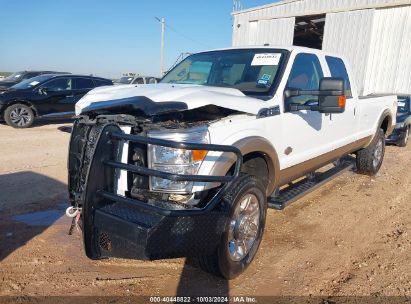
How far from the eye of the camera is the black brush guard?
2.62 metres

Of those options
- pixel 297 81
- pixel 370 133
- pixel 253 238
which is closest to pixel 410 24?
pixel 370 133

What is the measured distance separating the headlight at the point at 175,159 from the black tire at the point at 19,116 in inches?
411

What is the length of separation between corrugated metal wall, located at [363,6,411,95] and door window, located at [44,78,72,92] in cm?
1185

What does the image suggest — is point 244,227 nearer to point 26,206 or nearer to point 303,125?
point 303,125

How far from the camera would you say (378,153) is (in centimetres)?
720

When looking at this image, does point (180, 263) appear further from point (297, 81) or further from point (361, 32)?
point (361, 32)

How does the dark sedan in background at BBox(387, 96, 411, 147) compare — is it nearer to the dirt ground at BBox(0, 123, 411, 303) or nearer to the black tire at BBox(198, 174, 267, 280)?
the dirt ground at BBox(0, 123, 411, 303)

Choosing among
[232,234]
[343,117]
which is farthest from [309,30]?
[232,234]

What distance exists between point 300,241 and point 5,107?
10641 mm

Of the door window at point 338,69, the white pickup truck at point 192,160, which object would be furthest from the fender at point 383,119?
the white pickup truck at point 192,160

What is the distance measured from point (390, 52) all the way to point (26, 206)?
15159 mm

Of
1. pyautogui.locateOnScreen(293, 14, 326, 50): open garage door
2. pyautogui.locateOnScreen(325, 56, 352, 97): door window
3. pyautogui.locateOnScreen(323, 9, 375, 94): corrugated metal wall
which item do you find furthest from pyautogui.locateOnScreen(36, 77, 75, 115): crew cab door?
pyautogui.locateOnScreen(293, 14, 326, 50): open garage door

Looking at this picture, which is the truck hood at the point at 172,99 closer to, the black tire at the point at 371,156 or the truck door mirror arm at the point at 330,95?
the truck door mirror arm at the point at 330,95

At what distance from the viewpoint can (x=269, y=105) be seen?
3.75 m
